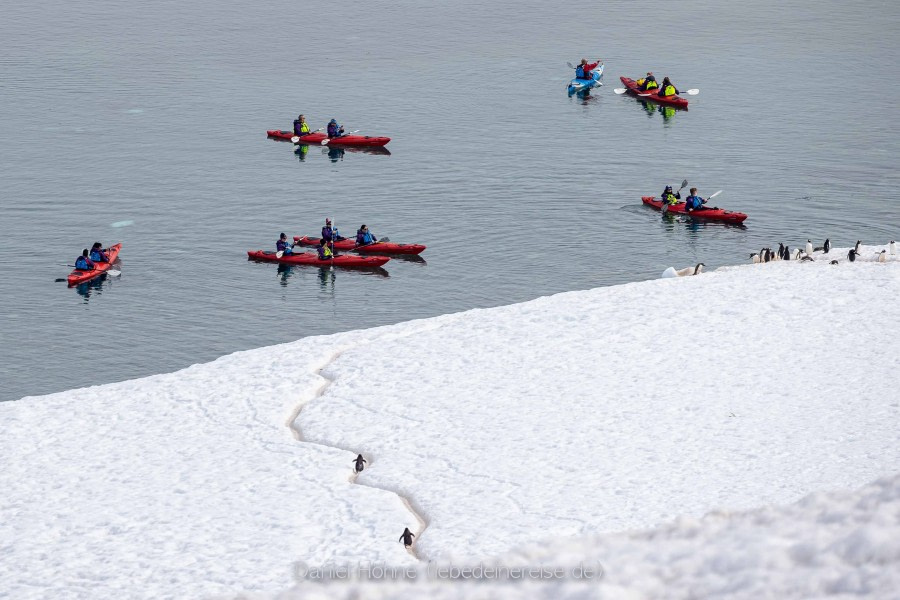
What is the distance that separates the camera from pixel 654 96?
274 ft

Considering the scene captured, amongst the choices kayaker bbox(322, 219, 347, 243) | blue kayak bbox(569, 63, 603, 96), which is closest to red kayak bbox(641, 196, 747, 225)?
kayaker bbox(322, 219, 347, 243)

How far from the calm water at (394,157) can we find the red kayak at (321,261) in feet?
2.09

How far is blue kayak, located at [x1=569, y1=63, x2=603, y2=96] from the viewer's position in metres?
85.9

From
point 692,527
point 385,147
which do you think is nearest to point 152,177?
point 385,147

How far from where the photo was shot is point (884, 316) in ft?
117

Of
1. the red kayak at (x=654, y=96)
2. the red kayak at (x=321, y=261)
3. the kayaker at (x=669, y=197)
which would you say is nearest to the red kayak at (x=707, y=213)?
the kayaker at (x=669, y=197)

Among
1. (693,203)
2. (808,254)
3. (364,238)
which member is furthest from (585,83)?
(808,254)

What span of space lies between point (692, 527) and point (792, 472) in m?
17.1

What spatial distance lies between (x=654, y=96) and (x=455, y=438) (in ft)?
193

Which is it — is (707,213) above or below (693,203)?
below

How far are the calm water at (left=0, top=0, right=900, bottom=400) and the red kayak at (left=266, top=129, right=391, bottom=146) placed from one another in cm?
81

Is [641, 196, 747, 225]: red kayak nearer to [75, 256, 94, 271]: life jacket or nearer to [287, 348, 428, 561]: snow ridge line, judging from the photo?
[287, 348, 428, 561]: snow ridge line

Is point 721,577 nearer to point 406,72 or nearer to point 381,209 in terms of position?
point 381,209

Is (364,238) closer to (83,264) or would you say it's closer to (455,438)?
(83,264)
